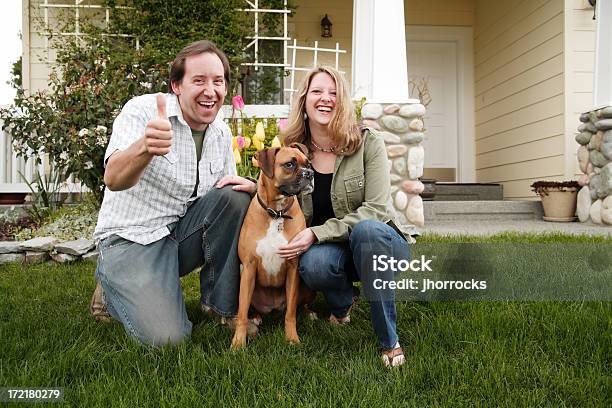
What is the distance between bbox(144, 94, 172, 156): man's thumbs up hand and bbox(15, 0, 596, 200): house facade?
4.05 m

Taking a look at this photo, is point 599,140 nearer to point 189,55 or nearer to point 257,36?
point 257,36

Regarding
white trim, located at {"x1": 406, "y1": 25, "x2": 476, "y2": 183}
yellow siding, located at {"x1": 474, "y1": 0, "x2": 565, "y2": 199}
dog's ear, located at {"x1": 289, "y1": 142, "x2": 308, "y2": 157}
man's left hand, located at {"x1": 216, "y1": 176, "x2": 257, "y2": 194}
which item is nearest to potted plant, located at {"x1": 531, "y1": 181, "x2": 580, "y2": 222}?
yellow siding, located at {"x1": 474, "y1": 0, "x2": 565, "y2": 199}

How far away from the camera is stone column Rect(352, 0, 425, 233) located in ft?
18.4

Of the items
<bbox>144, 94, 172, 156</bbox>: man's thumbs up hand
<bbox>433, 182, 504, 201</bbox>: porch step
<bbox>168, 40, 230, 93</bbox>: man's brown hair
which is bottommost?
<bbox>433, 182, 504, 201</bbox>: porch step

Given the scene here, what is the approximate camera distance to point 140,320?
2.47m

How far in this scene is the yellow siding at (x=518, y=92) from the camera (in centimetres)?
711

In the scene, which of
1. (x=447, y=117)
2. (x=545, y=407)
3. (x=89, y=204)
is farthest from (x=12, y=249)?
(x=447, y=117)

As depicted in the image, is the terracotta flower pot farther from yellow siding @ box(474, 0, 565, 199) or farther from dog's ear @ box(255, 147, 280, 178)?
dog's ear @ box(255, 147, 280, 178)

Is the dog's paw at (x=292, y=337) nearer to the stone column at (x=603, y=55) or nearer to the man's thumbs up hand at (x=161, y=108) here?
the man's thumbs up hand at (x=161, y=108)

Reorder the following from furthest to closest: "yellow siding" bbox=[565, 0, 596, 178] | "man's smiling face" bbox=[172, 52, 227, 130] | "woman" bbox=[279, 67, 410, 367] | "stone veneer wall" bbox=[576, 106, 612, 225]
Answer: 1. "yellow siding" bbox=[565, 0, 596, 178]
2. "stone veneer wall" bbox=[576, 106, 612, 225]
3. "man's smiling face" bbox=[172, 52, 227, 130]
4. "woman" bbox=[279, 67, 410, 367]

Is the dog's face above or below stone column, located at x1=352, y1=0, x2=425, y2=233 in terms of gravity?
below

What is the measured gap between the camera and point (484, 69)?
8.84m

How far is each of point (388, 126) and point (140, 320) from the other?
386 centimetres

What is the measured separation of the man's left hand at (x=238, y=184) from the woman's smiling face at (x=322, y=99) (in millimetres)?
501
